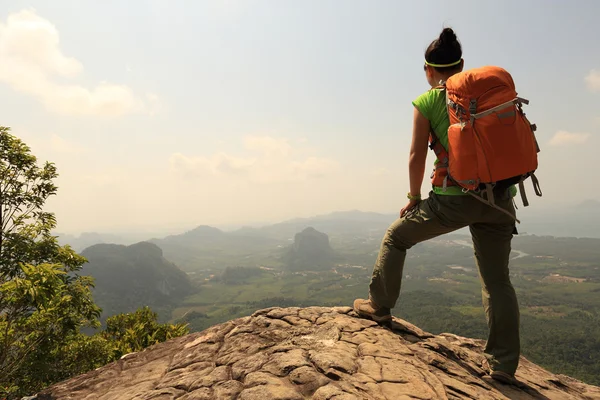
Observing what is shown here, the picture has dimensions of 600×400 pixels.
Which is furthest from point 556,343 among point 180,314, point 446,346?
point 180,314

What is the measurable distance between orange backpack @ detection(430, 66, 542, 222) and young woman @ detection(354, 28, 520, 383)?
29 cm

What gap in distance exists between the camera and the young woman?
398 centimetres

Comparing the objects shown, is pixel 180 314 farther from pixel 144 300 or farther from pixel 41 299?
pixel 41 299

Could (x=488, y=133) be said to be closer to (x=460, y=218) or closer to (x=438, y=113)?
(x=438, y=113)

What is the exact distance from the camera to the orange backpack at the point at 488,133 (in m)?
3.41

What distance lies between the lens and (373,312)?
520 centimetres

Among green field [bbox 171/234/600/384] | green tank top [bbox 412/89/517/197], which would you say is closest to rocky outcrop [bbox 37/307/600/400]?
green tank top [bbox 412/89/517/197]

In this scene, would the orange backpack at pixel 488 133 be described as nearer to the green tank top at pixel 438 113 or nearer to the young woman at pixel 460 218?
the green tank top at pixel 438 113

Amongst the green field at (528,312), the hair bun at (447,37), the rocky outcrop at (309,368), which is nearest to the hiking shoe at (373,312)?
the rocky outcrop at (309,368)

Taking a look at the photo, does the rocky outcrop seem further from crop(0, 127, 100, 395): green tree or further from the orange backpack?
crop(0, 127, 100, 395): green tree

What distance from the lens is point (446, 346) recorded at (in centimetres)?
509

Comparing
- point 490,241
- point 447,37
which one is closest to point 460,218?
point 490,241

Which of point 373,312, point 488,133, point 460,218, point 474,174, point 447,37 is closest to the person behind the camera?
point 488,133

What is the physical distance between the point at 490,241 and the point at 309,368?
3127 mm
